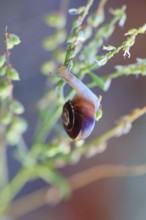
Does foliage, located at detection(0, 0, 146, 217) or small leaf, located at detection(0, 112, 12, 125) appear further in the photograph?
small leaf, located at detection(0, 112, 12, 125)

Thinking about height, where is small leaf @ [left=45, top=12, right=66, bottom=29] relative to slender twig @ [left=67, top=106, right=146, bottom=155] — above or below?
above

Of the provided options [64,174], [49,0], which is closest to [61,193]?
[64,174]

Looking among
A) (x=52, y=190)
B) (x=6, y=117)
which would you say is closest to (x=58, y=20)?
(x=6, y=117)

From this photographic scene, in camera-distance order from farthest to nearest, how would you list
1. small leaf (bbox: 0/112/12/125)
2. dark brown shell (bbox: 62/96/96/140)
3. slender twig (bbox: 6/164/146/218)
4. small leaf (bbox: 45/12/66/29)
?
slender twig (bbox: 6/164/146/218) → small leaf (bbox: 45/12/66/29) → small leaf (bbox: 0/112/12/125) → dark brown shell (bbox: 62/96/96/140)

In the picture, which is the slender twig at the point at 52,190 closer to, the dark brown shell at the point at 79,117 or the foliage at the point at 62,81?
the foliage at the point at 62,81

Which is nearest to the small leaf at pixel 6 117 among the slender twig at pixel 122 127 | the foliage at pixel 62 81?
the foliage at pixel 62 81

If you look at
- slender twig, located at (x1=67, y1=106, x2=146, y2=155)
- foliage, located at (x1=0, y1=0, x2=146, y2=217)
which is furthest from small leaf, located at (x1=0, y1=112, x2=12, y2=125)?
slender twig, located at (x1=67, y1=106, x2=146, y2=155)

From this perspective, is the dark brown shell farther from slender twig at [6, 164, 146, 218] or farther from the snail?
slender twig at [6, 164, 146, 218]

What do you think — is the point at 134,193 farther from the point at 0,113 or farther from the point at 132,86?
the point at 0,113
